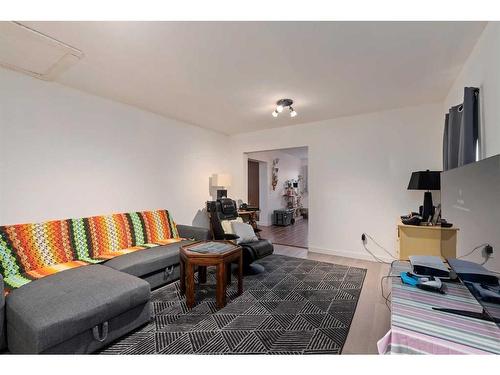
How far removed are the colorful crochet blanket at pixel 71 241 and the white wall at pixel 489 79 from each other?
3.39 meters

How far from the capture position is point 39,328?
135 cm

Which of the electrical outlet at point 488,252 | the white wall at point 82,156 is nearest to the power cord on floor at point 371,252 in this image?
the electrical outlet at point 488,252

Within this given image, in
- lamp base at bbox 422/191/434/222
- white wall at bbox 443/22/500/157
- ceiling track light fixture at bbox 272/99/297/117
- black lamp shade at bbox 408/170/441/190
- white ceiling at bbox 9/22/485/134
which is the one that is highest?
white ceiling at bbox 9/22/485/134

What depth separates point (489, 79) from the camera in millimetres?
1584

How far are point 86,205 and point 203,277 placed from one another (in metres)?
1.70

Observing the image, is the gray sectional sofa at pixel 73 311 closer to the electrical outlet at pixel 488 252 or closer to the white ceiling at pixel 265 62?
the white ceiling at pixel 265 62

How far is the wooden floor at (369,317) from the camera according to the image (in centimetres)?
172

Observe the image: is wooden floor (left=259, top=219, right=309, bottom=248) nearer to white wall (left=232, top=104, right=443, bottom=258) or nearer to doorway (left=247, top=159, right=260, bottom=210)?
white wall (left=232, top=104, right=443, bottom=258)

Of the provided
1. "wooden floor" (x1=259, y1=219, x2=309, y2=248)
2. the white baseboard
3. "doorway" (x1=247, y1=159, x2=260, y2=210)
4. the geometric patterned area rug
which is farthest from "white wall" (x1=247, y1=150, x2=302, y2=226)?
the geometric patterned area rug

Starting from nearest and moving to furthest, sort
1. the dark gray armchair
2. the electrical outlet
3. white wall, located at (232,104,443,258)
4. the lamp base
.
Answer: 1. the electrical outlet
2. the lamp base
3. the dark gray armchair
4. white wall, located at (232,104,443,258)

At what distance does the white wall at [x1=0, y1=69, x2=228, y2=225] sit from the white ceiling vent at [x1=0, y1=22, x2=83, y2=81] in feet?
0.73

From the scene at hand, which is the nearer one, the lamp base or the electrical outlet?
the electrical outlet

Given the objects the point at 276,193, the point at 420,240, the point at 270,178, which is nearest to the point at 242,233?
the point at 420,240

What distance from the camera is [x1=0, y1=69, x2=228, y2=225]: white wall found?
2293 mm
